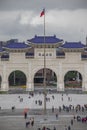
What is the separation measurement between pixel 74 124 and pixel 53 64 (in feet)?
91.7

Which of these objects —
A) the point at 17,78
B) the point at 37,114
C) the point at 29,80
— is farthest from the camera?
the point at 17,78

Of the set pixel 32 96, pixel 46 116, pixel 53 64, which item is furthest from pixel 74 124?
pixel 53 64

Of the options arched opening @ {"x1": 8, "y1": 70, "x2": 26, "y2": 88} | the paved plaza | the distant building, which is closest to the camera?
the paved plaza

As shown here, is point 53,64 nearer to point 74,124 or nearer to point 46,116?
point 46,116

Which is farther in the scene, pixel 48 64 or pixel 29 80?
pixel 29 80

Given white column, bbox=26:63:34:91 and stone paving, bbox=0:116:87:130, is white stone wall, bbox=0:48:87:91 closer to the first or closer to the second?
white column, bbox=26:63:34:91

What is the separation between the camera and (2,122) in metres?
32.7

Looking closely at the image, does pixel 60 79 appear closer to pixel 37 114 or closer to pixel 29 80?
pixel 29 80

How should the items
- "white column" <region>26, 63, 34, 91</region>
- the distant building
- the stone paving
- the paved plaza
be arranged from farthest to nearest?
1. "white column" <region>26, 63, 34, 91</region>
2. the distant building
3. the paved plaza
4. the stone paving

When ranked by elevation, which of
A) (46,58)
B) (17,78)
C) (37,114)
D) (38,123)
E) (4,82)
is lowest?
(38,123)

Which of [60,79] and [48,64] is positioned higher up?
[48,64]

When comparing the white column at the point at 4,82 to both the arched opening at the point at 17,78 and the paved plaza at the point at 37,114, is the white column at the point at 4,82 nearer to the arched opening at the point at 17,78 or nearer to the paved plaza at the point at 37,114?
Result: the paved plaza at the point at 37,114

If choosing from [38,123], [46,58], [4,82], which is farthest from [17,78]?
[38,123]

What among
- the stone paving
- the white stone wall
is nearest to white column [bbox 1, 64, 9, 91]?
the white stone wall
